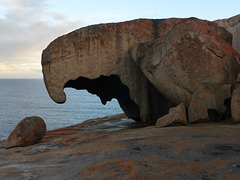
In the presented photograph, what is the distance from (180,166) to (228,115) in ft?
17.9

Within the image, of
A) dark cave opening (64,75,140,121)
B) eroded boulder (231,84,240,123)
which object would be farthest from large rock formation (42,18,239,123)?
eroded boulder (231,84,240,123)

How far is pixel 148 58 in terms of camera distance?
434 inches

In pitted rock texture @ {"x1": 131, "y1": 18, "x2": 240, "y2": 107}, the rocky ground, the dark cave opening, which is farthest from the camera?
the dark cave opening

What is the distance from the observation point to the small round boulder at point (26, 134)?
415 inches

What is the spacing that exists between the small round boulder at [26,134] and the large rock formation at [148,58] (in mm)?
1643

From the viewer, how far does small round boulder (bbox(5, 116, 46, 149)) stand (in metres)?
10.5

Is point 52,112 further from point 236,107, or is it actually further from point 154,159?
point 154,159

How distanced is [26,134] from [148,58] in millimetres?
5486

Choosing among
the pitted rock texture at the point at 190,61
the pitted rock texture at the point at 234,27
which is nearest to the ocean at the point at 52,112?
the pitted rock texture at the point at 190,61

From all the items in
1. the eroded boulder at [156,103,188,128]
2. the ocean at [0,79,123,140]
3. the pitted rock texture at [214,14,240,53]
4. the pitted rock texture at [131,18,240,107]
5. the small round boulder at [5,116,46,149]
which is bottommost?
the ocean at [0,79,123,140]

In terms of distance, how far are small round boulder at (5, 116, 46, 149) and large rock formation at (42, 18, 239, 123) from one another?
164 centimetres

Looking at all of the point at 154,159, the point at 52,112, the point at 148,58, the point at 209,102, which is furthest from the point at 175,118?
the point at 52,112

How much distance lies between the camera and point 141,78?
41.7ft

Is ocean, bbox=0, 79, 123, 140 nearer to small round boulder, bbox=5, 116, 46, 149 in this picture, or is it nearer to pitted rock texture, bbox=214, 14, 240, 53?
small round boulder, bbox=5, 116, 46, 149
